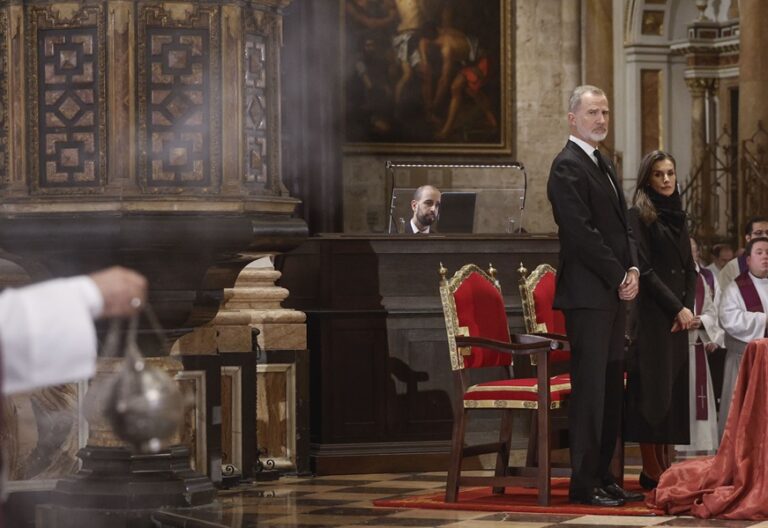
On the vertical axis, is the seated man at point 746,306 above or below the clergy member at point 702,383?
above

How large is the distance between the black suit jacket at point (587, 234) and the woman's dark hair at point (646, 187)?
11.7 inches

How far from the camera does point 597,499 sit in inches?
245

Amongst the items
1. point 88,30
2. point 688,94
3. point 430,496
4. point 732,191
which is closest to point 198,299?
point 88,30

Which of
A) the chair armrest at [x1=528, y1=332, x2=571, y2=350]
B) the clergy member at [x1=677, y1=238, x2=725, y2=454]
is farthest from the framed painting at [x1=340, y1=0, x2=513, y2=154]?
the chair armrest at [x1=528, y1=332, x2=571, y2=350]

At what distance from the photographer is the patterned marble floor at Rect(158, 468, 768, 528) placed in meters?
5.79

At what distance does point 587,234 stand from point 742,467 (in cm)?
104

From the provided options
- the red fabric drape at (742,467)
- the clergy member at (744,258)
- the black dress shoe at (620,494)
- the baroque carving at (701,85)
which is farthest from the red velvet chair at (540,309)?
the baroque carving at (701,85)

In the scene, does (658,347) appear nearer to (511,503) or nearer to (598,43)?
(511,503)

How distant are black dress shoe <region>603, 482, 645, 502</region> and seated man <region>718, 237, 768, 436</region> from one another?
1.87m

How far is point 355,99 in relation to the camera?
15266 mm

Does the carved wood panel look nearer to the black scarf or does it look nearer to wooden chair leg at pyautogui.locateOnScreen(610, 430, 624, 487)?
the black scarf

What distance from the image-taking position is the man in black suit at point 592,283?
614 cm

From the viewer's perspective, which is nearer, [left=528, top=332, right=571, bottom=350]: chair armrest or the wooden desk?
[left=528, top=332, right=571, bottom=350]: chair armrest

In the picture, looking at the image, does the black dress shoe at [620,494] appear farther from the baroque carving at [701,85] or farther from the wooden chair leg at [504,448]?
the baroque carving at [701,85]
